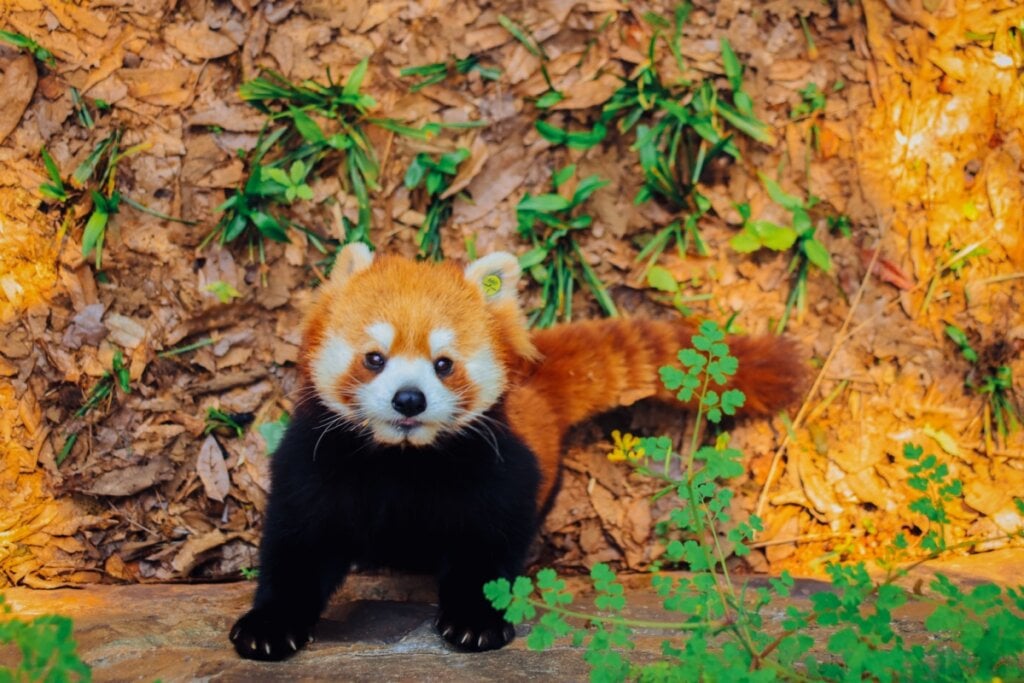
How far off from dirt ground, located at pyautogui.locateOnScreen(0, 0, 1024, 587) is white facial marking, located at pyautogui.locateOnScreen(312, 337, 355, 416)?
1.10 metres

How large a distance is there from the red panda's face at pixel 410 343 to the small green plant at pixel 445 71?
126 centimetres

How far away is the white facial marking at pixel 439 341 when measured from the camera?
2619mm

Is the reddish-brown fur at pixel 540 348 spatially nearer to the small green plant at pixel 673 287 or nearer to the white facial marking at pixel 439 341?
the white facial marking at pixel 439 341

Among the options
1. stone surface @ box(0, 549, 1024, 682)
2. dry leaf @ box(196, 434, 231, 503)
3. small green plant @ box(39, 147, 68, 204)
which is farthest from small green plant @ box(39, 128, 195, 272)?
stone surface @ box(0, 549, 1024, 682)

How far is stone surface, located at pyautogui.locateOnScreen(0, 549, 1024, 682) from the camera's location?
2.38m

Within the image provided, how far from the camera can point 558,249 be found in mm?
3861

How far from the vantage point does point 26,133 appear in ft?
11.5

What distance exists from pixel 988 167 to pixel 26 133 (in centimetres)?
373

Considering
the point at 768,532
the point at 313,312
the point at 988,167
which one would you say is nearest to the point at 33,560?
the point at 313,312

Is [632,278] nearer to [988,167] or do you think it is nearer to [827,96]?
[827,96]

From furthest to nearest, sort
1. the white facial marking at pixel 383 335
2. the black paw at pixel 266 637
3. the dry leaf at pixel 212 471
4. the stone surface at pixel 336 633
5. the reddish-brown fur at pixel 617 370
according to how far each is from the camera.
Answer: the dry leaf at pixel 212 471, the reddish-brown fur at pixel 617 370, the white facial marking at pixel 383 335, the black paw at pixel 266 637, the stone surface at pixel 336 633

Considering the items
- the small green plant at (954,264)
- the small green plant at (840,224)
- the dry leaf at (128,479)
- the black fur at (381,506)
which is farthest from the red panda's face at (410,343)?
the small green plant at (954,264)

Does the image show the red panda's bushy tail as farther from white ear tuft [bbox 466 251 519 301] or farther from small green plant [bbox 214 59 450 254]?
small green plant [bbox 214 59 450 254]

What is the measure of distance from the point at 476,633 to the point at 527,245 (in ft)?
5.76
